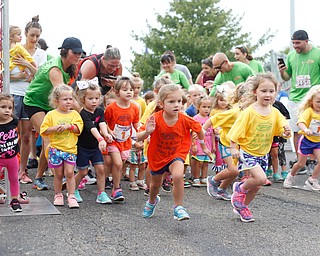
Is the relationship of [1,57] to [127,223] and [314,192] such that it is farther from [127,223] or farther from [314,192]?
[314,192]

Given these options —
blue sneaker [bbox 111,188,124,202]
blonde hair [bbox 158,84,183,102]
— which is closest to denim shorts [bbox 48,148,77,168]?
blue sneaker [bbox 111,188,124,202]

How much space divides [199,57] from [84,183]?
3253cm

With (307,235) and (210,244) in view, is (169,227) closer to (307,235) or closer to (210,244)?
(210,244)

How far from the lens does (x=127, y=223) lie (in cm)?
604

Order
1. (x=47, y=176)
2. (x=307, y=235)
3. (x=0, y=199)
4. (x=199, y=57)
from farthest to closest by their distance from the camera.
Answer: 1. (x=199, y=57)
2. (x=47, y=176)
3. (x=0, y=199)
4. (x=307, y=235)

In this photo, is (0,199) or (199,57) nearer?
(0,199)

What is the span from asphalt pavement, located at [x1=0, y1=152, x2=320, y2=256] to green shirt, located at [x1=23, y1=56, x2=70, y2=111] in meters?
1.24

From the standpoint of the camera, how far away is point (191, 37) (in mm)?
39625

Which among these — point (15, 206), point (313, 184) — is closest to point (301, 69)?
point (313, 184)

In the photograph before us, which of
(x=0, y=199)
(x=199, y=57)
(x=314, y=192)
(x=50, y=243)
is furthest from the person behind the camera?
(x=199, y=57)

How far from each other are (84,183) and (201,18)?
35.6 metres

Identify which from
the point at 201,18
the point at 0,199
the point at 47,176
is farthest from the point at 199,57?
the point at 0,199

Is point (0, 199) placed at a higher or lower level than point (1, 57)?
lower

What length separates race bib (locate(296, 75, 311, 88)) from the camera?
10.2 metres
